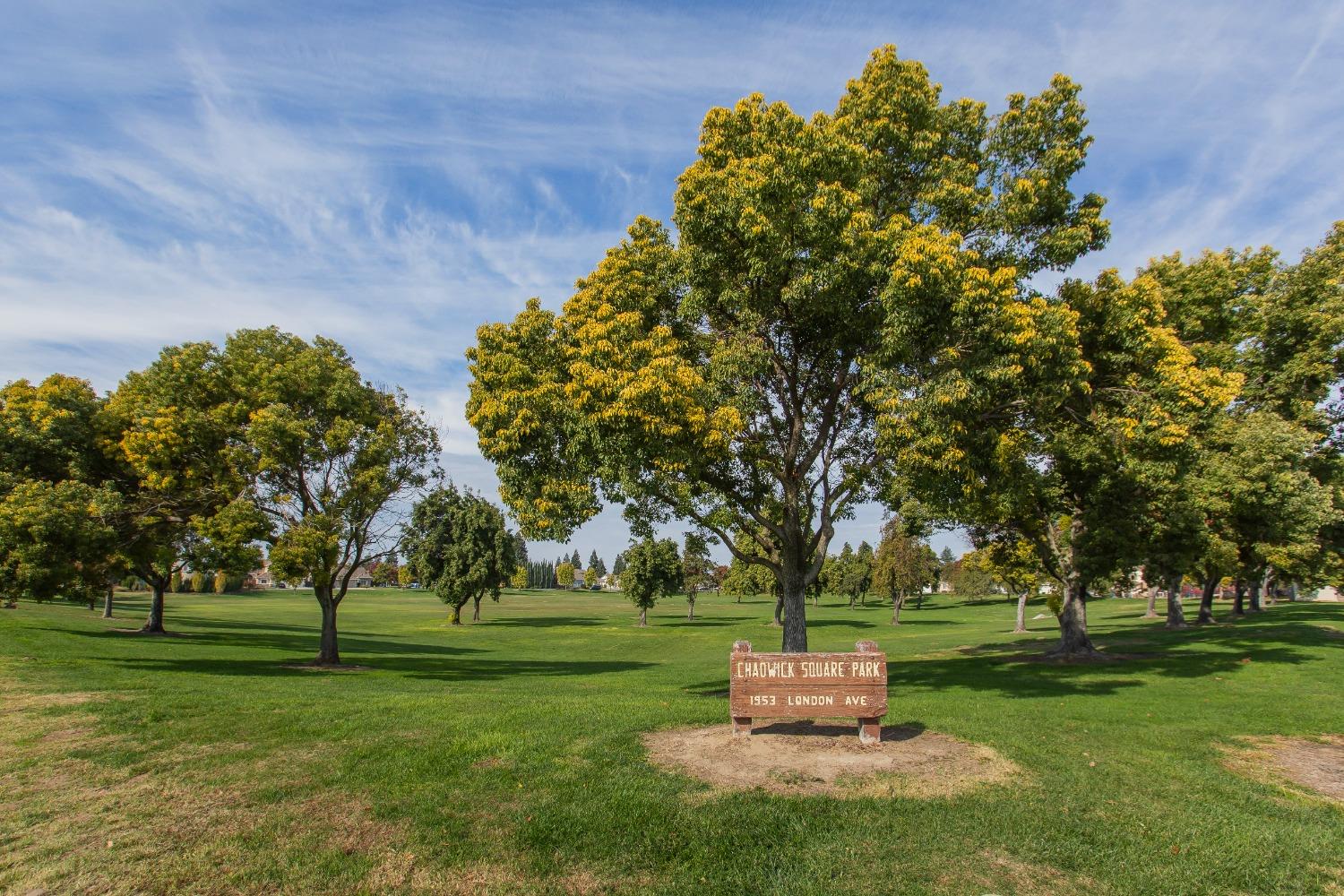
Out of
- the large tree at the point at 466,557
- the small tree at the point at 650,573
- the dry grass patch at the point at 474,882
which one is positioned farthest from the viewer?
the small tree at the point at 650,573

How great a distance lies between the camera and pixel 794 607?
1562cm

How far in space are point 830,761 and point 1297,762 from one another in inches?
307

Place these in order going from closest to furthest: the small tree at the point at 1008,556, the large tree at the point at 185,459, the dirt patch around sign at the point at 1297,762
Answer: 1. the dirt patch around sign at the point at 1297,762
2. the large tree at the point at 185,459
3. the small tree at the point at 1008,556

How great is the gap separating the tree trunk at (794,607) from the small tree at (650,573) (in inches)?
1727

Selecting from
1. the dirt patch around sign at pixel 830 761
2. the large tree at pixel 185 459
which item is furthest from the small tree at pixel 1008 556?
the large tree at pixel 185 459

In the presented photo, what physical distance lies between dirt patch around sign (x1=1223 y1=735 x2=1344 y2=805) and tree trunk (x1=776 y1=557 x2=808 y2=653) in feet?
25.1

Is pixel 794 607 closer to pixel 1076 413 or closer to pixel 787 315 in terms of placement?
pixel 787 315

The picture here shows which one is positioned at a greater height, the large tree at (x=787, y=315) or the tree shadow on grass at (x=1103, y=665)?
the large tree at (x=787, y=315)

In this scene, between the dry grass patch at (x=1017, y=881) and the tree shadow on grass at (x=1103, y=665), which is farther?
the tree shadow on grass at (x=1103, y=665)

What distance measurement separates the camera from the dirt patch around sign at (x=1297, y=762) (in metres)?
9.59

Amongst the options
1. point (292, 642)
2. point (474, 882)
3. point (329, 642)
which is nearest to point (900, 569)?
point (292, 642)

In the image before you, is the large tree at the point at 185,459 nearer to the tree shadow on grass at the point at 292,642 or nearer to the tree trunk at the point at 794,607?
the tree shadow on grass at the point at 292,642

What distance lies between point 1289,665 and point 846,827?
24.0 m

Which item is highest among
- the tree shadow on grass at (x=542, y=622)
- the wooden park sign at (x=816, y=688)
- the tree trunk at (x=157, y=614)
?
the wooden park sign at (x=816, y=688)
